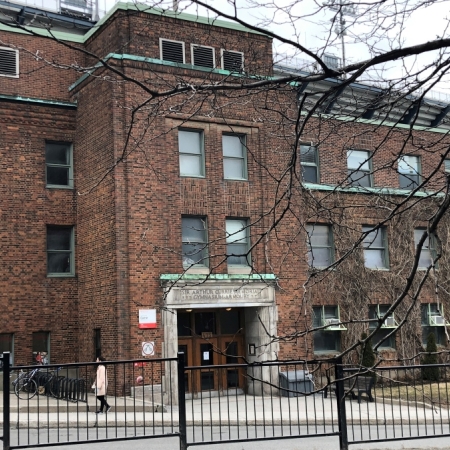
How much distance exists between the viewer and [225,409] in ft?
58.3

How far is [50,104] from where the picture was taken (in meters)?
26.5

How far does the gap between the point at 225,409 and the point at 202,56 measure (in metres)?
14.3

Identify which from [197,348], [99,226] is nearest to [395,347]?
[197,348]

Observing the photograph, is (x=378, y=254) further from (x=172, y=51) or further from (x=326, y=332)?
(x=172, y=51)

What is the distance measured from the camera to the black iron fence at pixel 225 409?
977cm

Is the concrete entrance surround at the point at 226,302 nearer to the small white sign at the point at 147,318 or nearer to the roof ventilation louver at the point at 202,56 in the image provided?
the small white sign at the point at 147,318

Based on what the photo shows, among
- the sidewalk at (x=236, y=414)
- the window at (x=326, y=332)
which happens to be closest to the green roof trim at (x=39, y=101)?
the sidewalk at (x=236, y=414)

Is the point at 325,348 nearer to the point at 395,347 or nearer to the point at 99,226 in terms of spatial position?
the point at 395,347

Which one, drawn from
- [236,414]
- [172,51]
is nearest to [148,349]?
[236,414]

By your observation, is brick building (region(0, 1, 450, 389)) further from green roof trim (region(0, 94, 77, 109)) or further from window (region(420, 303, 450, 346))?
window (region(420, 303, 450, 346))

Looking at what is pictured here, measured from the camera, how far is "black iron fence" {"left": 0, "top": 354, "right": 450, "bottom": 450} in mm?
9773

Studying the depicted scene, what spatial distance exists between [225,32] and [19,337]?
42.6 ft

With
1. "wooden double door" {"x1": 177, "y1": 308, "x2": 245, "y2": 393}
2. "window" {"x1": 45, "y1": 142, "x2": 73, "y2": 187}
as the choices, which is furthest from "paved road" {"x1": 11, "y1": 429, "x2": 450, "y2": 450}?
"window" {"x1": 45, "y1": 142, "x2": 73, "y2": 187}

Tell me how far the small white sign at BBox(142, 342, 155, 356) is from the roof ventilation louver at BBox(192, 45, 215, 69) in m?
10.4
